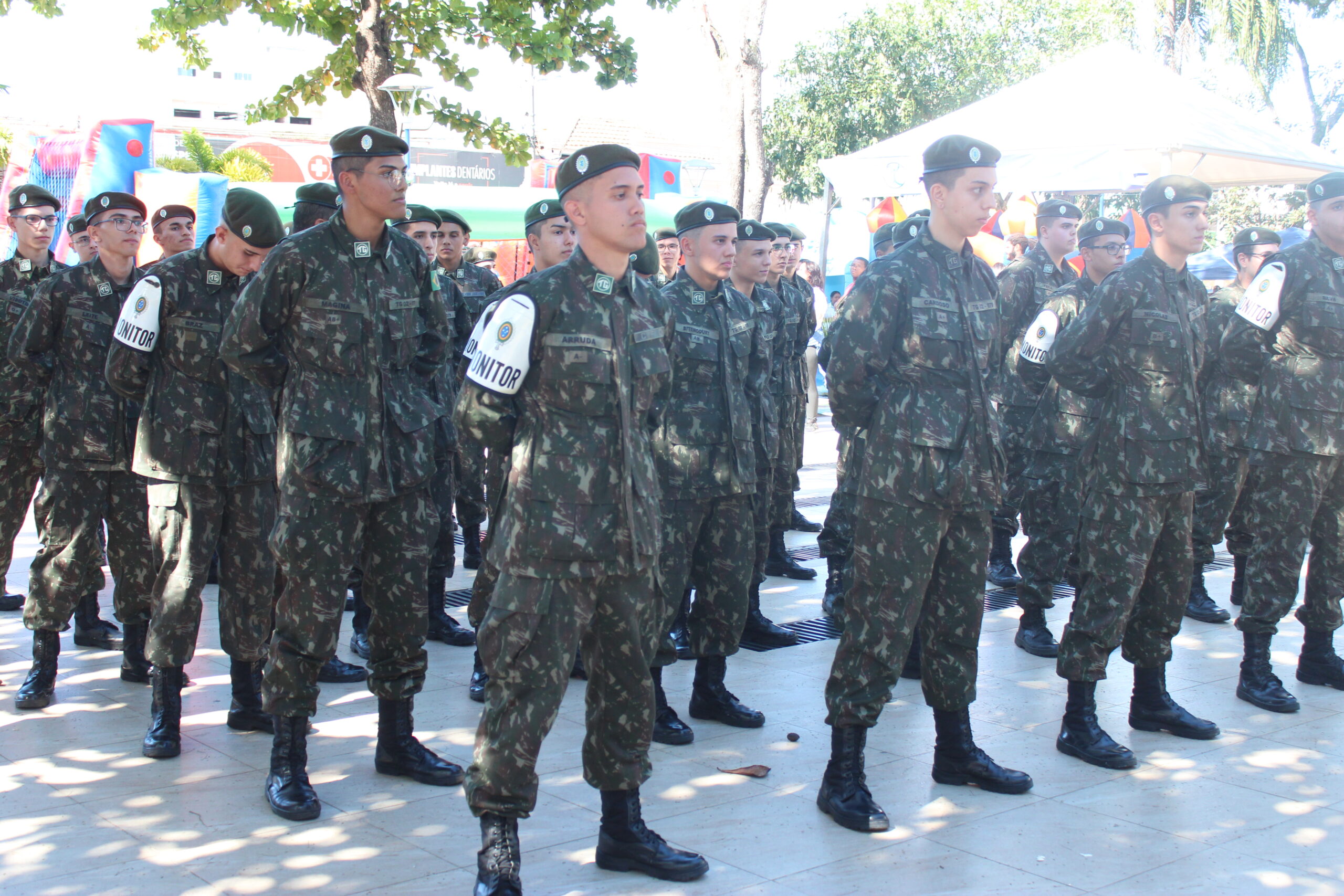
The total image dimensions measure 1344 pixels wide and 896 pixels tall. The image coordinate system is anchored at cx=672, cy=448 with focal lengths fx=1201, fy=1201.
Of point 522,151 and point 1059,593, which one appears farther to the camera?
point 522,151

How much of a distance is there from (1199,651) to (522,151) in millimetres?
6554

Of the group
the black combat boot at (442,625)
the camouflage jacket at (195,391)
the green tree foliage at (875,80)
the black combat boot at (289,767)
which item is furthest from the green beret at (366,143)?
the green tree foliage at (875,80)

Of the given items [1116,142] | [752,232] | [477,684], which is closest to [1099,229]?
[752,232]

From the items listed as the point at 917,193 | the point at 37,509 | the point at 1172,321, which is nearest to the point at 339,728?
the point at 37,509

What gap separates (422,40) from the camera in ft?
28.3

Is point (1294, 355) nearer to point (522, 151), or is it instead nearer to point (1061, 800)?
point (1061, 800)

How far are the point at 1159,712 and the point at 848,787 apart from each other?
172cm

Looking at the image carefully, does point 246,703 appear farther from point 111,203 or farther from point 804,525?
point 804,525

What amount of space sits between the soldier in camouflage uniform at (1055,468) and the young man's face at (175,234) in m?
4.21

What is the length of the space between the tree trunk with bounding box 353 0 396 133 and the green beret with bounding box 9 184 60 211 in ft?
7.66

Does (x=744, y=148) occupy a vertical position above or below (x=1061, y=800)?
above

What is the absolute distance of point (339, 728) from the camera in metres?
5.04

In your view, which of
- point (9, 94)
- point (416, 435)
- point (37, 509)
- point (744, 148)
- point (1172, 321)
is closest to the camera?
point (416, 435)

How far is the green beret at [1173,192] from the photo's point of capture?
16.1ft
